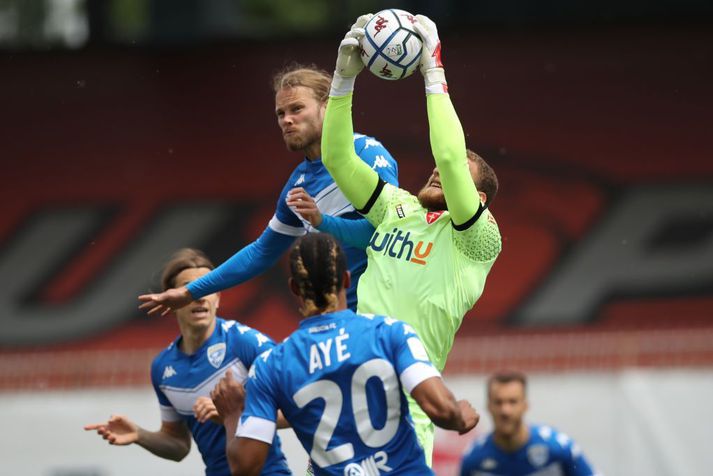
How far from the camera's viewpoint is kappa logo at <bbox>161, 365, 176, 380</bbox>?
7398 mm

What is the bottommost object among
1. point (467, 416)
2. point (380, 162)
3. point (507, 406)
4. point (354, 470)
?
point (354, 470)

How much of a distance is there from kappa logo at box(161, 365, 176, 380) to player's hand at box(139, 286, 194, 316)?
3.09 ft

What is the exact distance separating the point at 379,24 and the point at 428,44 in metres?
0.25

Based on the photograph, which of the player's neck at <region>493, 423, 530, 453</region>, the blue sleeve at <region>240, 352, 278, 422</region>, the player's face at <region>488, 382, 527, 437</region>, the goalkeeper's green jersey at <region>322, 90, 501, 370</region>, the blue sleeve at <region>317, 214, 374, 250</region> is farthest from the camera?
the player's neck at <region>493, 423, 530, 453</region>

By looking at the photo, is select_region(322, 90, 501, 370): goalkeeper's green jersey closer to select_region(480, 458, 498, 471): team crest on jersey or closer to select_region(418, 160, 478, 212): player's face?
select_region(418, 160, 478, 212): player's face

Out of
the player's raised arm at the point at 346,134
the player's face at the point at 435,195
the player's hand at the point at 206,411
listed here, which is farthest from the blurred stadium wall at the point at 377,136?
the player's hand at the point at 206,411

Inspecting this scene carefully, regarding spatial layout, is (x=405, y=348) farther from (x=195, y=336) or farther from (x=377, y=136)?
(x=377, y=136)

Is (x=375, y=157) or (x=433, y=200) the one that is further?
(x=375, y=157)

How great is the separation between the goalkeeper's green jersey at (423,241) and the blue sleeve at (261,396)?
96cm

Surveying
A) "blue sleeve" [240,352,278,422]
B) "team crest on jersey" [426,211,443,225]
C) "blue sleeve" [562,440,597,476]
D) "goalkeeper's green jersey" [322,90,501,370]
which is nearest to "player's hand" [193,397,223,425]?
"blue sleeve" [240,352,278,422]

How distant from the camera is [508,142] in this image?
18703 millimetres

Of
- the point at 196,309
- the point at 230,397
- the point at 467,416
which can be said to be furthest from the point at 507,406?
the point at 230,397

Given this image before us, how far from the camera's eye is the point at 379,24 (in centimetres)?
591

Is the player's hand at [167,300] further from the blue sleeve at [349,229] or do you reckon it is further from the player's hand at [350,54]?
the player's hand at [350,54]
